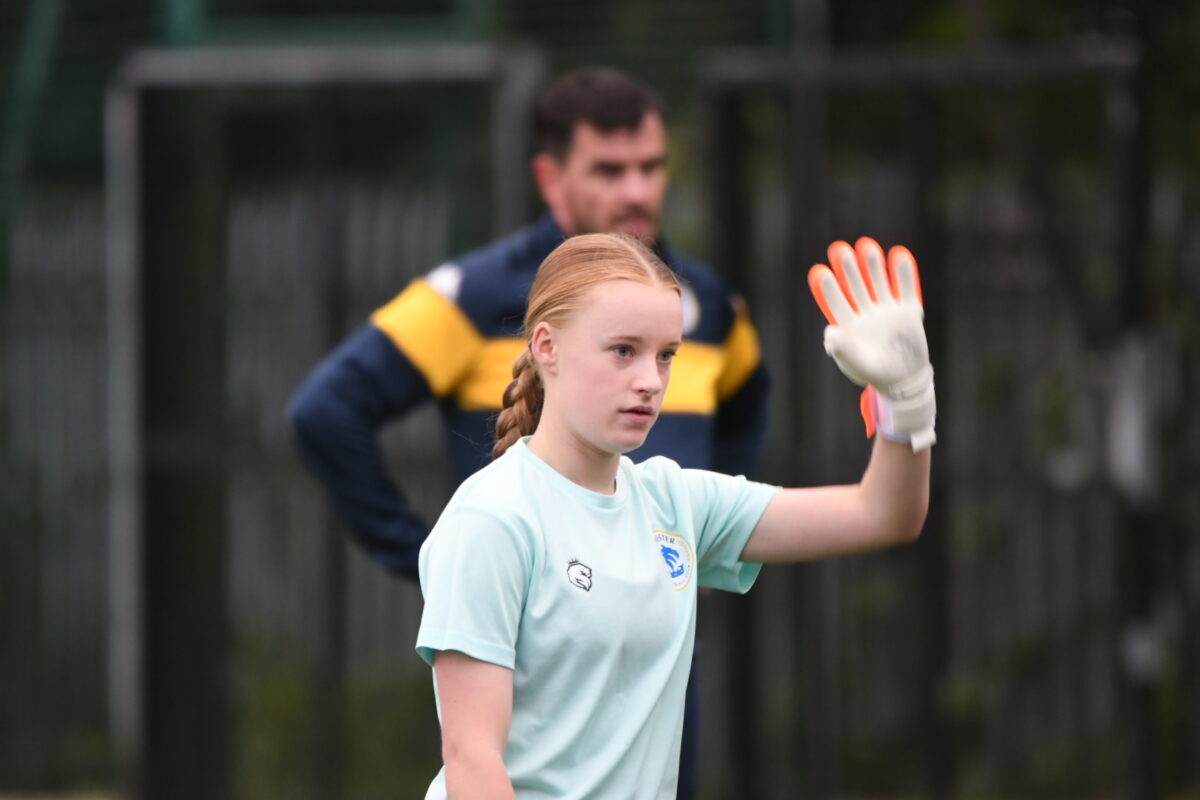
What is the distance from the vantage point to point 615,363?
2154 millimetres

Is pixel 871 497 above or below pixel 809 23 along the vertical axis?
below

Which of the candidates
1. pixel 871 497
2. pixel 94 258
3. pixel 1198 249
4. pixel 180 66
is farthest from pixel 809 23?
pixel 871 497

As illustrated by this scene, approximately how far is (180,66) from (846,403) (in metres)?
2.17

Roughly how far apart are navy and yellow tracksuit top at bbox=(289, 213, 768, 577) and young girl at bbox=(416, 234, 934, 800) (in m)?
1.07

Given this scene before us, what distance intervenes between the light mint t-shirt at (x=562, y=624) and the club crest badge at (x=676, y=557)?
24 millimetres

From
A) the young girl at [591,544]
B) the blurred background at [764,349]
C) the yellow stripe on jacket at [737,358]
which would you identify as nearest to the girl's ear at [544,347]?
the young girl at [591,544]

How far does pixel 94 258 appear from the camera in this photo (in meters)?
5.86

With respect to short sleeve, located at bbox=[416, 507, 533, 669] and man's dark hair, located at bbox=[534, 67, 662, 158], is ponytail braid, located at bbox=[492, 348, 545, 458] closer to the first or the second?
short sleeve, located at bbox=[416, 507, 533, 669]

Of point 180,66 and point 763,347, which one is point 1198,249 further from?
point 180,66

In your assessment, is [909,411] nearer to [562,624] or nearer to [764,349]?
[562,624]

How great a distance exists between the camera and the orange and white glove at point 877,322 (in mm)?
2189

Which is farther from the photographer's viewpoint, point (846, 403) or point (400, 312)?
point (846, 403)

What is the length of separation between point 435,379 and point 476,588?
1.36m

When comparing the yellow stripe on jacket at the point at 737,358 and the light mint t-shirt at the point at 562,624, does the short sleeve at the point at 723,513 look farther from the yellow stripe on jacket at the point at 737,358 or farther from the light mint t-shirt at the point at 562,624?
the yellow stripe on jacket at the point at 737,358
